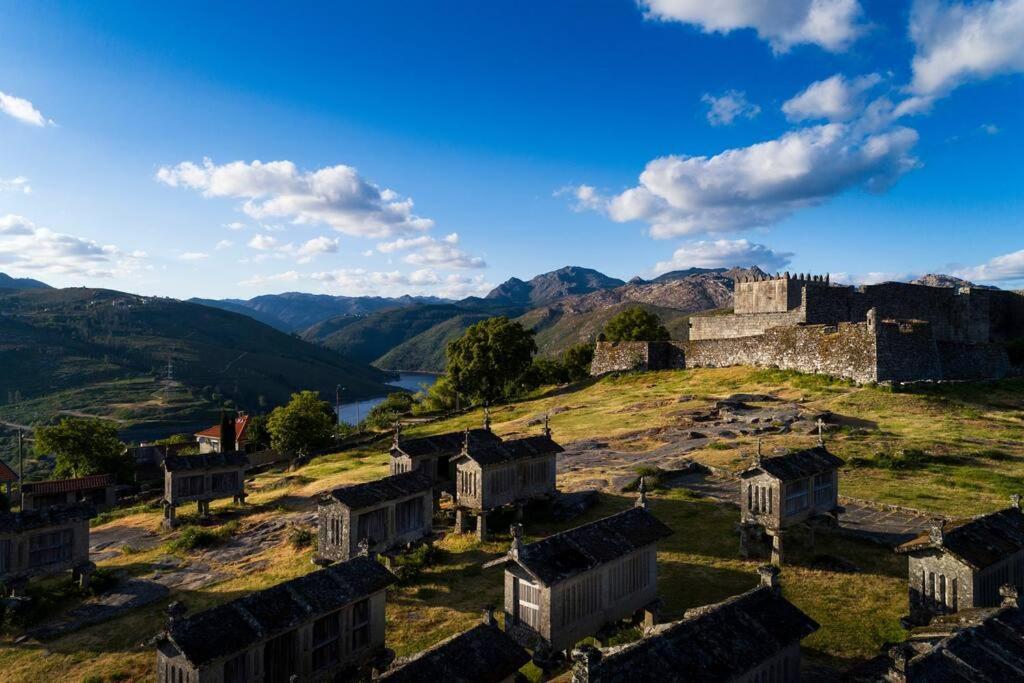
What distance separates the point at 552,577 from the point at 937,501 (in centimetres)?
1944

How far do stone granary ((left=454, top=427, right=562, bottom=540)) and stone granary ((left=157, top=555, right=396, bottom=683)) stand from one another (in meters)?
8.92

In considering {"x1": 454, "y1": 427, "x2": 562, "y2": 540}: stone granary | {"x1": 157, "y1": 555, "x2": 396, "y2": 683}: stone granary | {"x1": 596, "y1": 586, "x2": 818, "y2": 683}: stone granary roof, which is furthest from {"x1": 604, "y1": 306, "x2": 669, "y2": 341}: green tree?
{"x1": 596, "y1": 586, "x2": 818, "y2": 683}: stone granary roof

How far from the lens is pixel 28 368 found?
154 m

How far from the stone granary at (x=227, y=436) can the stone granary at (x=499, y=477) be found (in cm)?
3939

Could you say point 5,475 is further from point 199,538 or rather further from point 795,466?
point 795,466

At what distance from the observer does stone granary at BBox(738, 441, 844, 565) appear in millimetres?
20438

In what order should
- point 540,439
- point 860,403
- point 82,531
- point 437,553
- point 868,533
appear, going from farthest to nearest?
point 860,403
point 540,439
point 82,531
point 437,553
point 868,533

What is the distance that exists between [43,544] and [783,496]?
29.2 meters

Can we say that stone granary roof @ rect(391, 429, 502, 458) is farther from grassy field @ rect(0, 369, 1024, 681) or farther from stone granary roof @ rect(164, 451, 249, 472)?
stone granary roof @ rect(164, 451, 249, 472)

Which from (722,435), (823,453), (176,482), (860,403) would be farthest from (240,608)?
(860,403)

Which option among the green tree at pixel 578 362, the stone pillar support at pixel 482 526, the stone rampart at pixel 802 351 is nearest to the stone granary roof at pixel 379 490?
the stone pillar support at pixel 482 526

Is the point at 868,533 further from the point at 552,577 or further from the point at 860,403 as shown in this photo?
the point at 860,403

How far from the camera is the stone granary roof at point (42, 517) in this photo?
24.3 metres

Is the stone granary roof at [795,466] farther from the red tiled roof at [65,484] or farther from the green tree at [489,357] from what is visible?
the red tiled roof at [65,484]
